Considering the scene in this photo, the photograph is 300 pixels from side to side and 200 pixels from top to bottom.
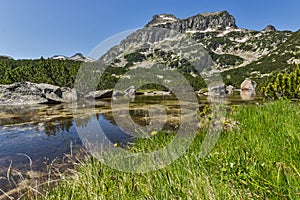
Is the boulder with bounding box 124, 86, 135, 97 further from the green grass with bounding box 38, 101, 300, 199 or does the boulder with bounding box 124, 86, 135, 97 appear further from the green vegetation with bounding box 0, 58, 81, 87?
the green grass with bounding box 38, 101, 300, 199

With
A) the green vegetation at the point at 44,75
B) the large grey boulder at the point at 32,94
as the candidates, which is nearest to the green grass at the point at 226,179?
the large grey boulder at the point at 32,94

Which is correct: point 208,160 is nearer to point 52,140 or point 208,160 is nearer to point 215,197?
point 215,197

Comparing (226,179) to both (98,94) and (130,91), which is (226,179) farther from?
(130,91)

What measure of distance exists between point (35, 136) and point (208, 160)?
23.9ft

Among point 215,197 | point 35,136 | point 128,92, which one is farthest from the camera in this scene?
point 128,92

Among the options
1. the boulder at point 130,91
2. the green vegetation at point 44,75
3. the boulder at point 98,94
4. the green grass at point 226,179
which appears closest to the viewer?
the green grass at point 226,179

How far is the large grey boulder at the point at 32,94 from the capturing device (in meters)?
31.9

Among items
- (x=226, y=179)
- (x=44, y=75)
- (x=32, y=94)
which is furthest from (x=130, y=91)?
(x=226, y=179)

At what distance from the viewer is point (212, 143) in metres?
3.70

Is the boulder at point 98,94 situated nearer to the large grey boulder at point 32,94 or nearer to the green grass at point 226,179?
the large grey boulder at point 32,94

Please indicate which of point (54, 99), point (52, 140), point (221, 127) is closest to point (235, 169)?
point (221, 127)

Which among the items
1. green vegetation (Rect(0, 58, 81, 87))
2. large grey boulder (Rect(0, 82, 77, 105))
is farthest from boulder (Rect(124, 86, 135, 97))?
green vegetation (Rect(0, 58, 81, 87))

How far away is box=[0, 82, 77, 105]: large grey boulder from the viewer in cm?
3191

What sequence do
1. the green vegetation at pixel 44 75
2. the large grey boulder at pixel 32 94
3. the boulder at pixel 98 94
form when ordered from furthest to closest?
the green vegetation at pixel 44 75
the boulder at pixel 98 94
the large grey boulder at pixel 32 94
